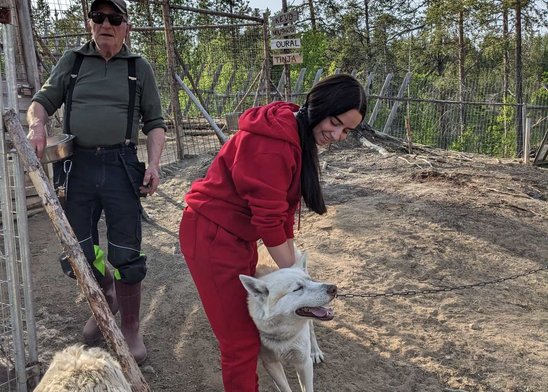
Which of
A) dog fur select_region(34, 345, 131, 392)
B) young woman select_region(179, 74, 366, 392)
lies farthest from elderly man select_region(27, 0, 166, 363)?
dog fur select_region(34, 345, 131, 392)

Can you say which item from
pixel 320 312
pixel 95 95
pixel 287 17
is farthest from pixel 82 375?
pixel 287 17

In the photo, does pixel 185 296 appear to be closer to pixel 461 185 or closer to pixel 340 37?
pixel 461 185

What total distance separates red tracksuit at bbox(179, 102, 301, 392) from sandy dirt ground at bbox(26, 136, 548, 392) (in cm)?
77

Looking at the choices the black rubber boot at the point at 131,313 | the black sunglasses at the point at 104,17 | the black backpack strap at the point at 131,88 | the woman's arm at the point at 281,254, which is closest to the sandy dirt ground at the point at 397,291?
the black rubber boot at the point at 131,313

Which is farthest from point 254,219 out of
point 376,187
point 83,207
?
point 376,187

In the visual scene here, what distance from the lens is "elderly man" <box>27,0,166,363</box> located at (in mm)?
2727

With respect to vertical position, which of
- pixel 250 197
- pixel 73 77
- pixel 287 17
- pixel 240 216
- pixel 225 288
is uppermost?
pixel 287 17

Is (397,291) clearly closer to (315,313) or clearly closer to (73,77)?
(315,313)

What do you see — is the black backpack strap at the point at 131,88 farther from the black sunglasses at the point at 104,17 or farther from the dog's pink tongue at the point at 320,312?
the dog's pink tongue at the point at 320,312

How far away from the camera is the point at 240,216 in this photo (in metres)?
2.19

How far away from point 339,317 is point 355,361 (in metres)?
0.56

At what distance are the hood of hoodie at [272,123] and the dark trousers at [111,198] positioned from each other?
1049mm

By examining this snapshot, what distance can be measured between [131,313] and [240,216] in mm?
1285

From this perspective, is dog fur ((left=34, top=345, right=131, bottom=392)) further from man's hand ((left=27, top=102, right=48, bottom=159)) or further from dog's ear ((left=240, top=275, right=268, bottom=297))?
man's hand ((left=27, top=102, right=48, bottom=159))
